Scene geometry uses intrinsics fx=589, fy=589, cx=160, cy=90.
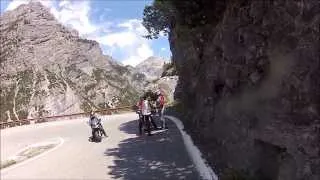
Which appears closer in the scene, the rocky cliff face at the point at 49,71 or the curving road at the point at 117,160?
the curving road at the point at 117,160

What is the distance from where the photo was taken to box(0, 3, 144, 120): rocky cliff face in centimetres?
8044

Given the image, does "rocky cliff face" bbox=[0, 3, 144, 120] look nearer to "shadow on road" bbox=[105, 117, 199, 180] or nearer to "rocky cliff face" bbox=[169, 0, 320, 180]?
"shadow on road" bbox=[105, 117, 199, 180]

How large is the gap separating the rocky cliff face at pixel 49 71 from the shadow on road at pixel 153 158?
54.6 m

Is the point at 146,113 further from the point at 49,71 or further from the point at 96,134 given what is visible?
the point at 49,71

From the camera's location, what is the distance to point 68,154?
23375 millimetres

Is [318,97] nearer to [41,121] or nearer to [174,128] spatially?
[174,128]

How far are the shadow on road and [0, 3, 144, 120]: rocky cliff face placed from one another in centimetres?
5457

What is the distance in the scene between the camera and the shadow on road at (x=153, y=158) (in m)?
16.2

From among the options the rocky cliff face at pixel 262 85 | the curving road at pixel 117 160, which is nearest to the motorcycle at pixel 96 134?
the curving road at pixel 117 160

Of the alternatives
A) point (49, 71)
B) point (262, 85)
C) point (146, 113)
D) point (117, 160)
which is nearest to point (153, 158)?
point (117, 160)

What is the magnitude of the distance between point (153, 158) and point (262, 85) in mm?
8378

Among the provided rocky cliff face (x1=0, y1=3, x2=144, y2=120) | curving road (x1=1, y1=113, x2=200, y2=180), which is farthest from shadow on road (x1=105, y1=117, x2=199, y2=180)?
rocky cliff face (x1=0, y1=3, x2=144, y2=120)

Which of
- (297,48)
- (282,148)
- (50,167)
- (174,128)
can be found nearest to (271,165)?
(282,148)

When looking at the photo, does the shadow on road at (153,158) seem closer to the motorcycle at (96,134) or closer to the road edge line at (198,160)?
the road edge line at (198,160)
